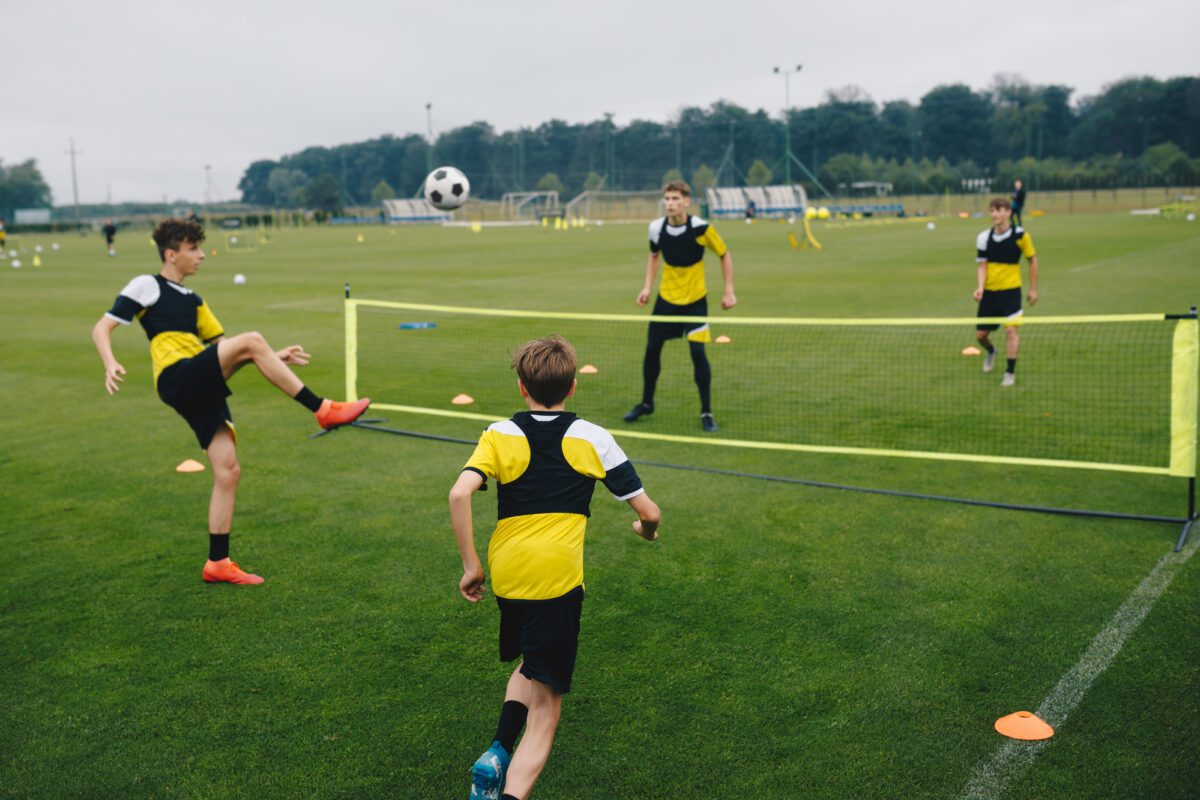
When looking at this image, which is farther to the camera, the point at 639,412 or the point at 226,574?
the point at 639,412

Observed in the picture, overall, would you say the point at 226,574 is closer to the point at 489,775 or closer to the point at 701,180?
the point at 489,775

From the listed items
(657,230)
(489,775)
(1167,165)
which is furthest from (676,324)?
(1167,165)

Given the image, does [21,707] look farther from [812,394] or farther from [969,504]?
[812,394]

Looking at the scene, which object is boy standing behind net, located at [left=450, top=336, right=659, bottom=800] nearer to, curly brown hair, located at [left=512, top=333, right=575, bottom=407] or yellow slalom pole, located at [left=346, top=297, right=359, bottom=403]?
curly brown hair, located at [left=512, top=333, right=575, bottom=407]

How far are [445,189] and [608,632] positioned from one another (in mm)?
6056

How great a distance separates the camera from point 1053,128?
133250 mm

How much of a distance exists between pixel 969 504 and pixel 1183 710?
3390 mm

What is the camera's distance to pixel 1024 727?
473cm

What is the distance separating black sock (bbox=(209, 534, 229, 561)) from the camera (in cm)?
667

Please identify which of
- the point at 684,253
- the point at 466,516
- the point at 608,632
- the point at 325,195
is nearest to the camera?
the point at 466,516

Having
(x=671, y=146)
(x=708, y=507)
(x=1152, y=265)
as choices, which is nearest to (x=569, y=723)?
(x=708, y=507)

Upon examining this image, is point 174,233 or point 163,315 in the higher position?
point 174,233

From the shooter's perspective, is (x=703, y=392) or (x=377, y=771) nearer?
(x=377, y=771)

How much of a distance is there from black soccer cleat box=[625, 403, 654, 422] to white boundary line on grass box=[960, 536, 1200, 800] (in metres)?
5.69
